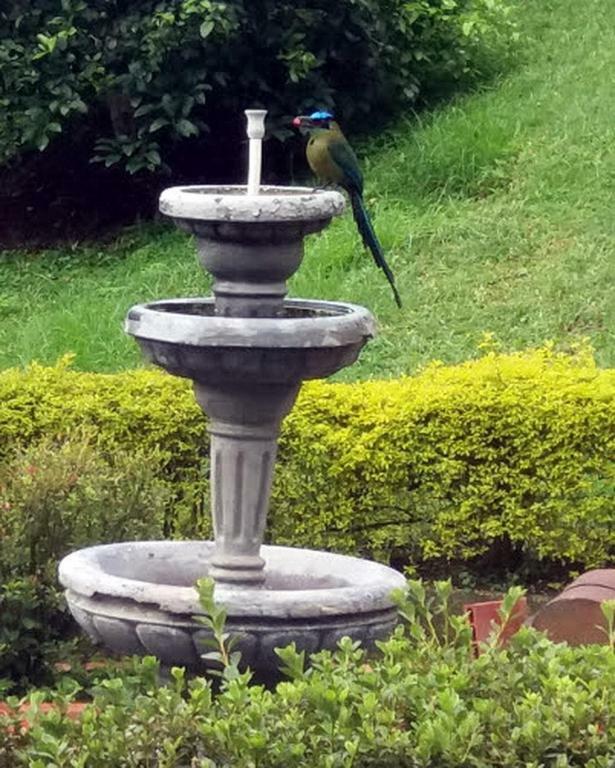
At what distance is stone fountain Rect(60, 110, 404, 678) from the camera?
3.77 metres

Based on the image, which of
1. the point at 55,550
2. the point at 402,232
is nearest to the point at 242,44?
the point at 402,232

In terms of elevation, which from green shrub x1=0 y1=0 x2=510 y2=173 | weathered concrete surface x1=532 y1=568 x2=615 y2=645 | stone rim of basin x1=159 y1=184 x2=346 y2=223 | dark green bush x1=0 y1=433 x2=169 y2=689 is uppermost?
stone rim of basin x1=159 y1=184 x2=346 y2=223

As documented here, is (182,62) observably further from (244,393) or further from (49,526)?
(244,393)

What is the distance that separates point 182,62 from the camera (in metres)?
10.2

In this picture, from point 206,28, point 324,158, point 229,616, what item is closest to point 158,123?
point 206,28

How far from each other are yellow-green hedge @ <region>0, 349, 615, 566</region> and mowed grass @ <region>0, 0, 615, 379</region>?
155 centimetres

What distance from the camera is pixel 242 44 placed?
34.3ft

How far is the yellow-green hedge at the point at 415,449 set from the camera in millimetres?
6117

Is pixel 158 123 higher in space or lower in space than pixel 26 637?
higher

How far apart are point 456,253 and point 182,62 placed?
7.99 ft

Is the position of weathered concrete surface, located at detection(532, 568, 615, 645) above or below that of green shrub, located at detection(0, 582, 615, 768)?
below

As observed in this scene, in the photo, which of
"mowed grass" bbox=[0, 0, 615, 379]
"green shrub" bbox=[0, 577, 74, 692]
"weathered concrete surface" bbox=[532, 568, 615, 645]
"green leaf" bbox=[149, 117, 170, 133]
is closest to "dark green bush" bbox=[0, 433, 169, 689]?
"green shrub" bbox=[0, 577, 74, 692]

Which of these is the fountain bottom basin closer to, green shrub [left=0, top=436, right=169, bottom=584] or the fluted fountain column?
the fluted fountain column

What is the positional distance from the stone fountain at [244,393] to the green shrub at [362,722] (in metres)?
0.75
